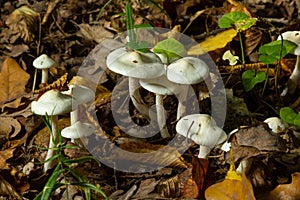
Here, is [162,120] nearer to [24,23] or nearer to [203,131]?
[203,131]

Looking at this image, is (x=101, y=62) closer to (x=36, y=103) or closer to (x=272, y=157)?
(x=36, y=103)

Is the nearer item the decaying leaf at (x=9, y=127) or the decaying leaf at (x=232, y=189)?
the decaying leaf at (x=232, y=189)

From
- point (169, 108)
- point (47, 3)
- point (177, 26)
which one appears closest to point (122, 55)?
point (169, 108)

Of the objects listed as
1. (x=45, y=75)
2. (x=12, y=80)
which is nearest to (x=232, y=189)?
(x=45, y=75)

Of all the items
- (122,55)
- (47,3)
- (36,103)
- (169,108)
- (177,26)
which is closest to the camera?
(36,103)

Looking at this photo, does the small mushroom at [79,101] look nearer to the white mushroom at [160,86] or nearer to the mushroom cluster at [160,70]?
the mushroom cluster at [160,70]

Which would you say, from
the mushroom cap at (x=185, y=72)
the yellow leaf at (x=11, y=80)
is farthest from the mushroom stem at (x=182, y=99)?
the yellow leaf at (x=11, y=80)
